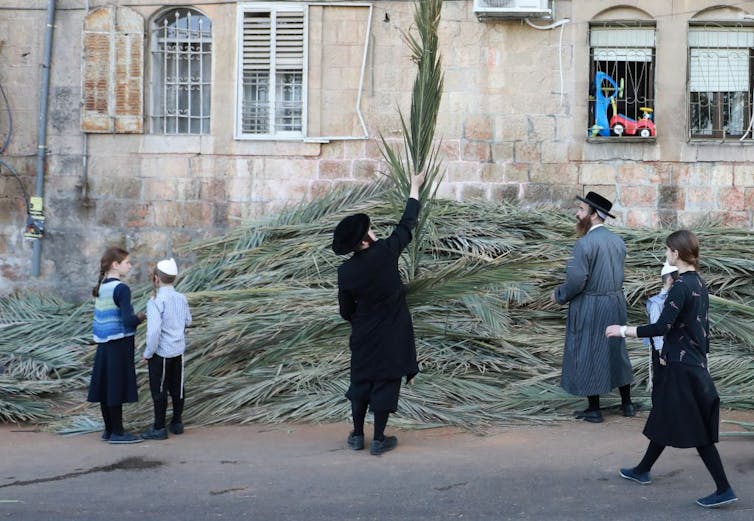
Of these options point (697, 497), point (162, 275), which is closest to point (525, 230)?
point (162, 275)

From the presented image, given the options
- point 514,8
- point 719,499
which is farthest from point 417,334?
point 514,8

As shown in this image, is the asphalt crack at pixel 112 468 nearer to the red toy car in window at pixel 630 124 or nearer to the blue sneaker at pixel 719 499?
the blue sneaker at pixel 719 499

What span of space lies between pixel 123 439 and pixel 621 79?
7311 millimetres

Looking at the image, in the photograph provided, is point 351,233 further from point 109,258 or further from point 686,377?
point 686,377

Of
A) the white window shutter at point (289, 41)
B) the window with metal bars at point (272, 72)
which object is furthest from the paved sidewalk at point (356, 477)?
the white window shutter at point (289, 41)

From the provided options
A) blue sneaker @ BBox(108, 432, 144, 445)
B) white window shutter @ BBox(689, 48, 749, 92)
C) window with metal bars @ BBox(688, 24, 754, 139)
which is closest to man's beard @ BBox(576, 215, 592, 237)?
blue sneaker @ BBox(108, 432, 144, 445)

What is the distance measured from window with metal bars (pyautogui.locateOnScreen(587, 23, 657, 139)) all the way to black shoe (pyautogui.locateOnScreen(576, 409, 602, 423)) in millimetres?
5054

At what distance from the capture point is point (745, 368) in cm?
816

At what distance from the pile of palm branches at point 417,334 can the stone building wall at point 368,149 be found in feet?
4.77

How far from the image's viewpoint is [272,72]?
12.3 m

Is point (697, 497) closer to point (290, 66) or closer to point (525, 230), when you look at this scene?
point (525, 230)

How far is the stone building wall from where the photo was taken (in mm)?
11828

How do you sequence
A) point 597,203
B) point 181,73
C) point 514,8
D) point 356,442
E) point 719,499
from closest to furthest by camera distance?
point 719,499 → point 356,442 → point 597,203 → point 514,8 → point 181,73

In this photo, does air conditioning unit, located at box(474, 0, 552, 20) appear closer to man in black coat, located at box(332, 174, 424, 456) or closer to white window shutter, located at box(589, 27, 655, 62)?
white window shutter, located at box(589, 27, 655, 62)
